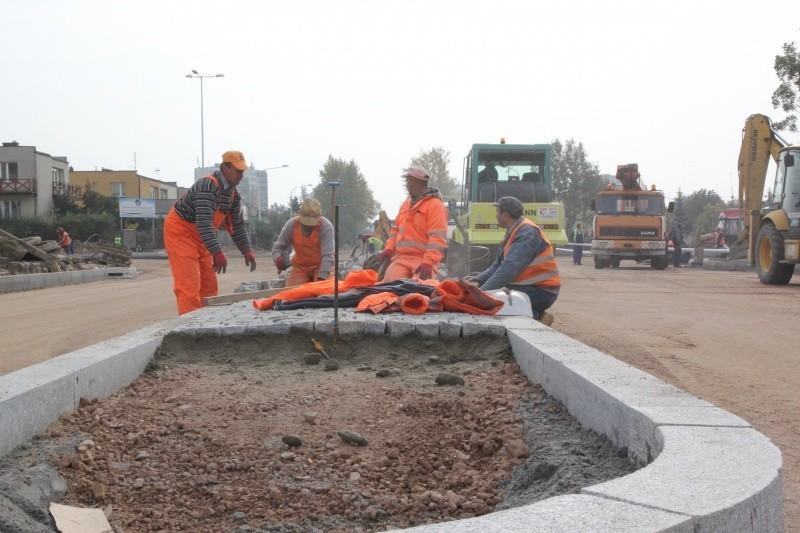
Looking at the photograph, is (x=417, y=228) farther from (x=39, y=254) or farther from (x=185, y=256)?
(x=39, y=254)

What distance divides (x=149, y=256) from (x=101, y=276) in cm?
2183

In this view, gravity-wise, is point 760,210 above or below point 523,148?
below

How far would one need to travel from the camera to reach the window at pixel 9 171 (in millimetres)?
59344

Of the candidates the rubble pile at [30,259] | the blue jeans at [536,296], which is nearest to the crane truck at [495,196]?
the rubble pile at [30,259]

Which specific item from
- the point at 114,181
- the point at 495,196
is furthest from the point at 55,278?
the point at 114,181

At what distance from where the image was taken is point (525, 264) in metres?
7.64

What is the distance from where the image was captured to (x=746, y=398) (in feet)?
17.7

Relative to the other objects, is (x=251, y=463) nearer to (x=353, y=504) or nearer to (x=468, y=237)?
(x=353, y=504)

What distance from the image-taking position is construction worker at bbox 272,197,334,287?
946 centimetres

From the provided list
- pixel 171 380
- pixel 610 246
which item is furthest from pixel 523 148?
→ pixel 171 380

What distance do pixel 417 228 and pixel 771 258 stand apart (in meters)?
11.9

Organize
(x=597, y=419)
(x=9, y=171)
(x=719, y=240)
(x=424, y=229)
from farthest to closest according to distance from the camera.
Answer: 1. (x=9, y=171)
2. (x=719, y=240)
3. (x=424, y=229)
4. (x=597, y=419)

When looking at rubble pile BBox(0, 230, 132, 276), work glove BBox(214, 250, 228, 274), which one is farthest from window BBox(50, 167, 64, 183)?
work glove BBox(214, 250, 228, 274)

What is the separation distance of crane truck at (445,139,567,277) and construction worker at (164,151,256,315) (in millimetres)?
11052
